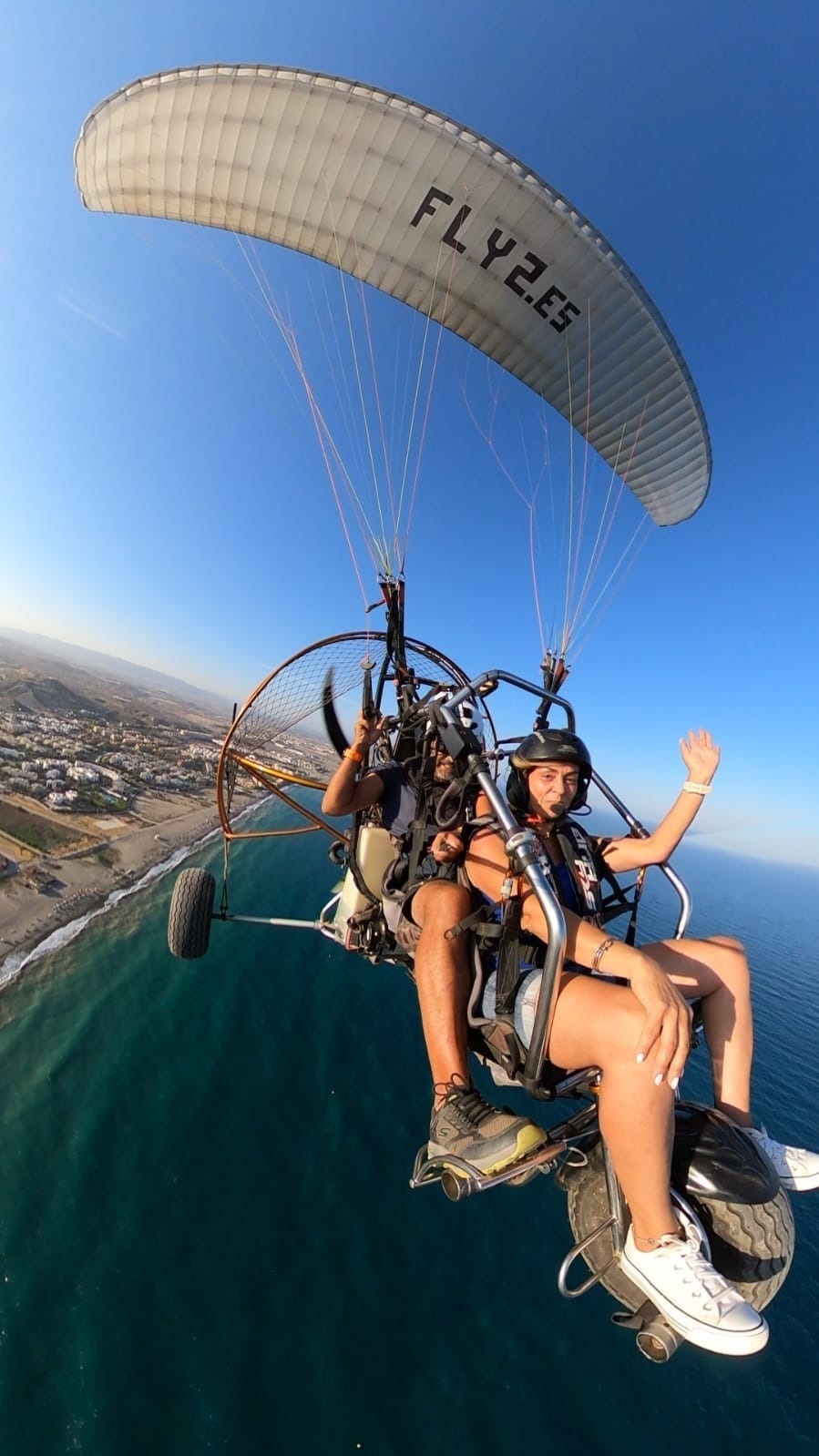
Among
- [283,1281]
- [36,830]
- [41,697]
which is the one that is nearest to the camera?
[283,1281]

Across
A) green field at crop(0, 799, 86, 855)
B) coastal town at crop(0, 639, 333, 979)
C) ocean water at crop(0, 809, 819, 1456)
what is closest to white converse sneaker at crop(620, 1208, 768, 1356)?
coastal town at crop(0, 639, 333, 979)

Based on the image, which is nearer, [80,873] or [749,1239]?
[749,1239]

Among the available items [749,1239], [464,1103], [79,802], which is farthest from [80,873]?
[749,1239]

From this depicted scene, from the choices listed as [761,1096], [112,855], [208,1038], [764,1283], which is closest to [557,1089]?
[764,1283]

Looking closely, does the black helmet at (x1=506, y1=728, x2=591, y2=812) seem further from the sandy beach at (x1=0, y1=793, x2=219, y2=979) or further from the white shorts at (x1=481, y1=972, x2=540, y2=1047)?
the sandy beach at (x1=0, y1=793, x2=219, y2=979)

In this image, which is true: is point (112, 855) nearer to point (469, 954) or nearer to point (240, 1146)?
point (240, 1146)

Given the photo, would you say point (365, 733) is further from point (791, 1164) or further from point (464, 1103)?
point (791, 1164)
